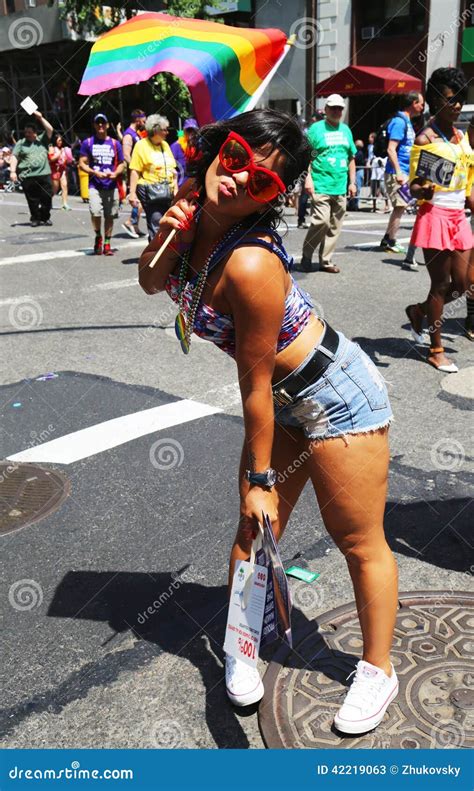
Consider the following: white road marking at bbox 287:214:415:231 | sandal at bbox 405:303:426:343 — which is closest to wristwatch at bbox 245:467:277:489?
sandal at bbox 405:303:426:343

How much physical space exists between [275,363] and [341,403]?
0.78 feet

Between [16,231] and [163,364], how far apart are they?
A: 10276 millimetres

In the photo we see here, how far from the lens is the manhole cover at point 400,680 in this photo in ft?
7.67

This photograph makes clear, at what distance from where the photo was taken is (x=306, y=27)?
2881 centimetres

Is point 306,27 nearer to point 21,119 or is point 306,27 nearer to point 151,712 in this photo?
point 21,119

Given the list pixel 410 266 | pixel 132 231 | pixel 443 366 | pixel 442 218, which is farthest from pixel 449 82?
pixel 132 231

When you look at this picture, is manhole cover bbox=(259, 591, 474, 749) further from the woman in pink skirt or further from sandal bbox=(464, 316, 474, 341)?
sandal bbox=(464, 316, 474, 341)

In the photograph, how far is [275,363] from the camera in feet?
7.29

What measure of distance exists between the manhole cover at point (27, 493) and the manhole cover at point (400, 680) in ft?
5.45

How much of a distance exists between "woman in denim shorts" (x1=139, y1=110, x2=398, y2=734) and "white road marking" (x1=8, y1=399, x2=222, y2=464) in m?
2.31

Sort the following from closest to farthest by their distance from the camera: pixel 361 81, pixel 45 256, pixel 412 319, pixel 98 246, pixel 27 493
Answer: pixel 27 493, pixel 412 319, pixel 45 256, pixel 98 246, pixel 361 81

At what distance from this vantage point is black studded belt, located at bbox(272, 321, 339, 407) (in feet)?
7.33

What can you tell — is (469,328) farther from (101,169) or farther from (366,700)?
(101,169)

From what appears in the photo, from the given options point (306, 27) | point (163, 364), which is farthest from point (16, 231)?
point (306, 27)
